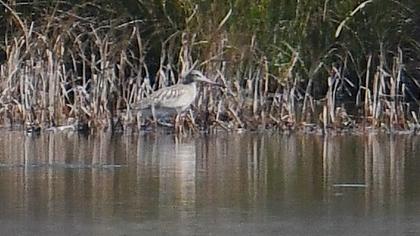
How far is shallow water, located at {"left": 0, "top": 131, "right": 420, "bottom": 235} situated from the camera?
7809 millimetres

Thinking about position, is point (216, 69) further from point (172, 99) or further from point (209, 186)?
point (209, 186)

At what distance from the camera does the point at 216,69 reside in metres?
14.9

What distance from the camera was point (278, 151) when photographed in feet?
40.2

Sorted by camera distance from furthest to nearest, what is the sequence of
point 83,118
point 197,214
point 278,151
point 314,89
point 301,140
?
1. point 314,89
2. point 83,118
3. point 301,140
4. point 278,151
5. point 197,214

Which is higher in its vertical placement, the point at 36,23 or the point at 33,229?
the point at 36,23

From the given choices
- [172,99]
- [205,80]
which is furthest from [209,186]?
[205,80]

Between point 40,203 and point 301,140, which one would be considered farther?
Answer: point 301,140

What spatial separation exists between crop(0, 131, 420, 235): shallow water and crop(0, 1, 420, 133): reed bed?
0.86m

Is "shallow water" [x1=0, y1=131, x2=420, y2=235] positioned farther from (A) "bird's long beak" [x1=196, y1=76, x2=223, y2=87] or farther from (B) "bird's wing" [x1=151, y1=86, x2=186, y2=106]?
(A) "bird's long beak" [x1=196, y1=76, x2=223, y2=87]

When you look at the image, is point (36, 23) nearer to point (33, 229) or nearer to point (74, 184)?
point (74, 184)

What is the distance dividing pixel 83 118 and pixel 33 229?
21.9 feet

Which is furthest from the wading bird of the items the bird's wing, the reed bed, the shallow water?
the shallow water

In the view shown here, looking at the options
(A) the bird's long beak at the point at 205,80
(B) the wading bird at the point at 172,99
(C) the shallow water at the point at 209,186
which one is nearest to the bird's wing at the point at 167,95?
(B) the wading bird at the point at 172,99

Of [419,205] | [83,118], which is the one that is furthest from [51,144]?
[419,205]
